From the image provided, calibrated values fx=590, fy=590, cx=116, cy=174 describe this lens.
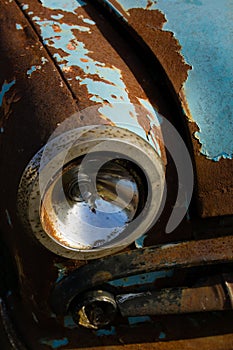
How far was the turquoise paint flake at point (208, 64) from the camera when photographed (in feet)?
5.04

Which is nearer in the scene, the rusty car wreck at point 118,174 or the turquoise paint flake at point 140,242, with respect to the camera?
the rusty car wreck at point 118,174

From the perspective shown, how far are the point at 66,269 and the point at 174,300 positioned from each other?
11.7 inches

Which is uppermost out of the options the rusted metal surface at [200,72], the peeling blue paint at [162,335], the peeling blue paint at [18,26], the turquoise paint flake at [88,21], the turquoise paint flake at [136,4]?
the turquoise paint flake at [136,4]

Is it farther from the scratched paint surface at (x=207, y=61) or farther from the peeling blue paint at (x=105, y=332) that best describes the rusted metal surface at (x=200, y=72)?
the peeling blue paint at (x=105, y=332)

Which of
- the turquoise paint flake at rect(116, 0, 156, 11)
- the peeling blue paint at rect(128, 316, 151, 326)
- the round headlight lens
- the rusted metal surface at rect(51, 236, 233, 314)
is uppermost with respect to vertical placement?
the turquoise paint flake at rect(116, 0, 156, 11)

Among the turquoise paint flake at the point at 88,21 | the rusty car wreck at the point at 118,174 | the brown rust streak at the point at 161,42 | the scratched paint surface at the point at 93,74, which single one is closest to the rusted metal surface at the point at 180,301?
the rusty car wreck at the point at 118,174

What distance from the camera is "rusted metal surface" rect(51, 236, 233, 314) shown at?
4.97 ft

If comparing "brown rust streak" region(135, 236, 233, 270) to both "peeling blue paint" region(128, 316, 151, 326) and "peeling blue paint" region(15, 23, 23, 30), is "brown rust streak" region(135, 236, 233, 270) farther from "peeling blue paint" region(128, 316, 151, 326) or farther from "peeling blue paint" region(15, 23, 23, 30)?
"peeling blue paint" region(15, 23, 23, 30)

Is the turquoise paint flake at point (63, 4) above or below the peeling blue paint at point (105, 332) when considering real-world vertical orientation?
above

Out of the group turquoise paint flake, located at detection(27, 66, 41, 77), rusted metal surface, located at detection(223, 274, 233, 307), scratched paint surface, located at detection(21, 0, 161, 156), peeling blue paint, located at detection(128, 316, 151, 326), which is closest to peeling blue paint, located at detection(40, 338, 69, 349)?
peeling blue paint, located at detection(128, 316, 151, 326)

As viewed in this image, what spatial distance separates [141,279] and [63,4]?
837 mm

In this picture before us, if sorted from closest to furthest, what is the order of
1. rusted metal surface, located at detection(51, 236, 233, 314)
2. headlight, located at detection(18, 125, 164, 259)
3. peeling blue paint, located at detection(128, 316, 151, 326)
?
headlight, located at detection(18, 125, 164, 259), rusted metal surface, located at detection(51, 236, 233, 314), peeling blue paint, located at detection(128, 316, 151, 326)

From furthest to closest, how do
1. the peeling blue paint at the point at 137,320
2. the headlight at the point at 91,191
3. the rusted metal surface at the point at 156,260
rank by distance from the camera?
the peeling blue paint at the point at 137,320
the rusted metal surface at the point at 156,260
the headlight at the point at 91,191

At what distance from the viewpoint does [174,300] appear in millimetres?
1556
